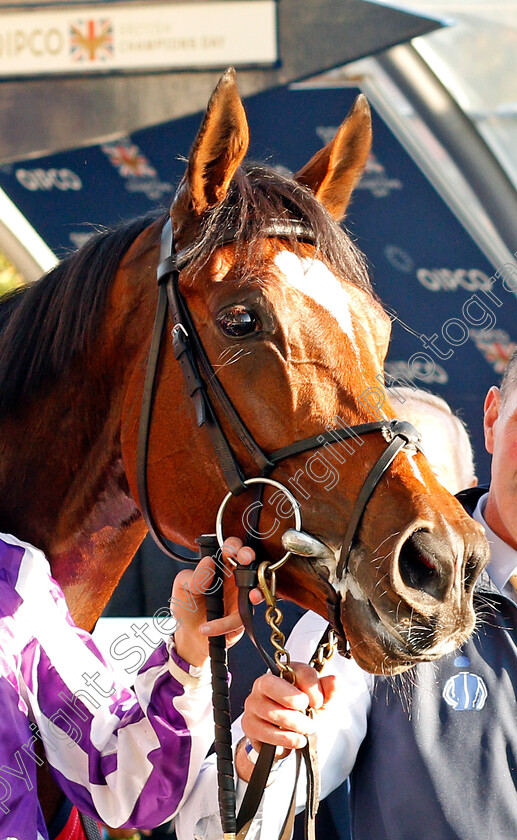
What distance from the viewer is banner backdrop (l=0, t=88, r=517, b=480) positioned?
4.62m

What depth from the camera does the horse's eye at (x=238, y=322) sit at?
1.58 m

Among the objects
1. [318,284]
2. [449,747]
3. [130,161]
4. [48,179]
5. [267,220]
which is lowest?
[449,747]

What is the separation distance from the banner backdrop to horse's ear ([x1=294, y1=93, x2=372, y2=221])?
2.71m

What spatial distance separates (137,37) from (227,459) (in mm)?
3288

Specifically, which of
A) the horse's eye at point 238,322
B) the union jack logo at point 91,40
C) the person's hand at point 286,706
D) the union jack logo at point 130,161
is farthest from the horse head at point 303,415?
the union jack logo at point 130,161

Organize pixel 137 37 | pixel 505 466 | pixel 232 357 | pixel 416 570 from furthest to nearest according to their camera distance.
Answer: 1. pixel 137 37
2. pixel 505 466
3. pixel 232 357
4. pixel 416 570

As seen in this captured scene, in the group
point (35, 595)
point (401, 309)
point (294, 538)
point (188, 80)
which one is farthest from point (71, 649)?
point (401, 309)

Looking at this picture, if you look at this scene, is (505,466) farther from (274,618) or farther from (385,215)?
(385,215)

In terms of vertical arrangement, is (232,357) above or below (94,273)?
below

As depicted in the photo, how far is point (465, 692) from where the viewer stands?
172 centimetres

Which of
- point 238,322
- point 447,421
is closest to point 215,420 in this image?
point 238,322

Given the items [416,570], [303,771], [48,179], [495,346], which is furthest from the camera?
[48,179]

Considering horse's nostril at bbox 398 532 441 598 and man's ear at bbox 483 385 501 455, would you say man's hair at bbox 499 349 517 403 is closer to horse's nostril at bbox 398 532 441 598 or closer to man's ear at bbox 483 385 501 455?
man's ear at bbox 483 385 501 455

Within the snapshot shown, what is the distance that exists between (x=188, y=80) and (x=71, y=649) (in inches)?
131
